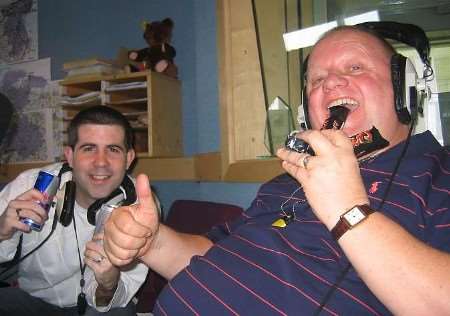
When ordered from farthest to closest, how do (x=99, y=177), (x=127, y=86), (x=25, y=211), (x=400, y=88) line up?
(x=127, y=86), (x=99, y=177), (x=25, y=211), (x=400, y=88)

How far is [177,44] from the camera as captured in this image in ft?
6.66

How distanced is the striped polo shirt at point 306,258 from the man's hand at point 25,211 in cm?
58

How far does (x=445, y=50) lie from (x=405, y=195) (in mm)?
901

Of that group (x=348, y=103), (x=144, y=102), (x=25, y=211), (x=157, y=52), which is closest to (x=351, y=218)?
(x=348, y=103)

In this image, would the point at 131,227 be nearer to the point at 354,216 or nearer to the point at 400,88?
the point at 354,216

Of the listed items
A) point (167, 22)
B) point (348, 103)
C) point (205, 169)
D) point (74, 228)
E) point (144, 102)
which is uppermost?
point (167, 22)

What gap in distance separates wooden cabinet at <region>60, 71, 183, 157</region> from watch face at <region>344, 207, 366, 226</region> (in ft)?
4.63

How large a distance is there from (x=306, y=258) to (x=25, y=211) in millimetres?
857

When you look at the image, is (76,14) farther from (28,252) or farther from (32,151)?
(28,252)

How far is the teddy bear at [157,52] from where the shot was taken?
1913 millimetres

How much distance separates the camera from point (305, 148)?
1.88ft

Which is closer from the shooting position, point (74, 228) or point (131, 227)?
point (131, 227)

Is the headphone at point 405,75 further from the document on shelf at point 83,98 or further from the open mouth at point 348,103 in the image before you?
the document on shelf at point 83,98

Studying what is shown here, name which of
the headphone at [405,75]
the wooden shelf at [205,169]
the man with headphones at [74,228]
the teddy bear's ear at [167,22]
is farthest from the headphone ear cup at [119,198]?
the teddy bear's ear at [167,22]
